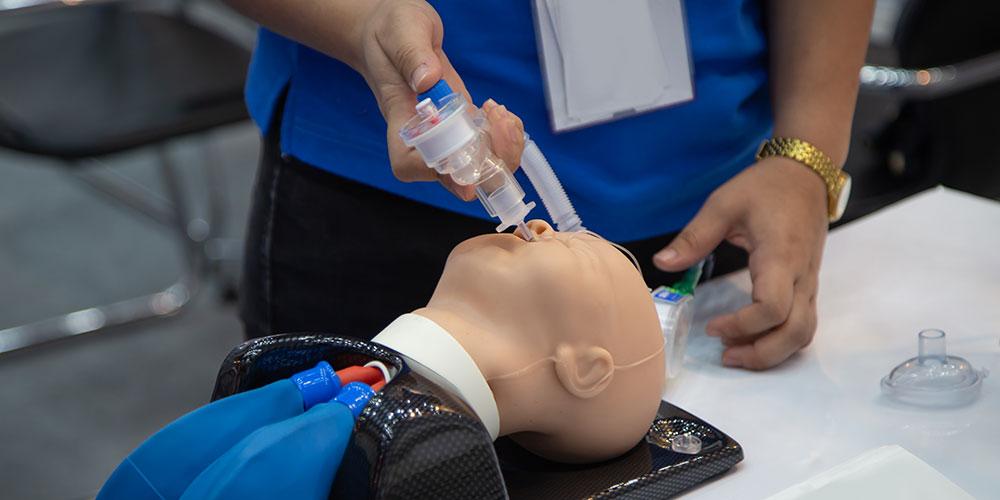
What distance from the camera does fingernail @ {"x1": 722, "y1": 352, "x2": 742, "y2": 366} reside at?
0.88 m

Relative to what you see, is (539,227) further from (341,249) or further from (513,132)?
(341,249)

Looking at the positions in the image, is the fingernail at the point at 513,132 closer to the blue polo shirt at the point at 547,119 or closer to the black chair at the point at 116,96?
the blue polo shirt at the point at 547,119

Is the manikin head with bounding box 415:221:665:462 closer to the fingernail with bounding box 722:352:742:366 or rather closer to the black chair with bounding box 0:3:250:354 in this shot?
the fingernail with bounding box 722:352:742:366

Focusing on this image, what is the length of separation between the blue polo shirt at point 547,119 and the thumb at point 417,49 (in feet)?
0.44

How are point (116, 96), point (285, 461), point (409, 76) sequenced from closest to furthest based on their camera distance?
1. point (285, 461)
2. point (409, 76)
3. point (116, 96)

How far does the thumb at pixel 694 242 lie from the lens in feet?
2.98

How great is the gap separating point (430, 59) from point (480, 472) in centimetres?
24

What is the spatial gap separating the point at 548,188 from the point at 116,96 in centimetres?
134

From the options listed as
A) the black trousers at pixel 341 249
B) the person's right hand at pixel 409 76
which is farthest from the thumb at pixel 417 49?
the black trousers at pixel 341 249

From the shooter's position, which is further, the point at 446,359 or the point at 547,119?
the point at 547,119

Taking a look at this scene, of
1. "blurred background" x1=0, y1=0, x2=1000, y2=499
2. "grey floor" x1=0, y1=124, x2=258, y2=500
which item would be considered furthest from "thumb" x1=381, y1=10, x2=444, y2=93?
"grey floor" x1=0, y1=124, x2=258, y2=500

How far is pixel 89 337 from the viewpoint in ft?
7.32

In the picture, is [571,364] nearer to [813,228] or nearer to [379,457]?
[379,457]

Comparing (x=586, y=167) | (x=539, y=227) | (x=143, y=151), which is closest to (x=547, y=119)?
(x=586, y=167)
